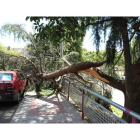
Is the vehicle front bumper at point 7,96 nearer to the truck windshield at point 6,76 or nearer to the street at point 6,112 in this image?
the street at point 6,112

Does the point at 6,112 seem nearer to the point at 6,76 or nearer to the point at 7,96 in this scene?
the point at 7,96

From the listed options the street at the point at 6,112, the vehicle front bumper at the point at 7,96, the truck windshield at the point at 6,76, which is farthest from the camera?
the truck windshield at the point at 6,76

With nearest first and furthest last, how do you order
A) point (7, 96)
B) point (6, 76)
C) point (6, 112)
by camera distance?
1. point (6, 112)
2. point (7, 96)
3. point (6, 76)

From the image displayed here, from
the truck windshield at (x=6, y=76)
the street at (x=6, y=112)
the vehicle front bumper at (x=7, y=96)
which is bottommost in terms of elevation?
the street at (x=6, y=112)

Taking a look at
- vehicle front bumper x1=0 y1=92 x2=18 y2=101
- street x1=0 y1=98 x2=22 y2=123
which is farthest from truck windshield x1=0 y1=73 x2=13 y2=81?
street x1=0 y1=98 x2=22 y2=123

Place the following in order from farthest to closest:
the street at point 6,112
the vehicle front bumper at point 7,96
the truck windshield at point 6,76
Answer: the truck windshield at point 6,76 < the vehicle front bumper at point 7,96 < the street at point 6,112

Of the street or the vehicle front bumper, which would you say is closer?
the street

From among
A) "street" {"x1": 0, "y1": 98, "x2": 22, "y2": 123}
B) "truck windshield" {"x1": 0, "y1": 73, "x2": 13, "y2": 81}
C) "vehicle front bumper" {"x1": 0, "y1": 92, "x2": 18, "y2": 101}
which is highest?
"truck windshield" {"x1": 0, "y1": 73, "x2": 13, "y2": 81}

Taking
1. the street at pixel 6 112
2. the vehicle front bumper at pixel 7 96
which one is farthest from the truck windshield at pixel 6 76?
the street at pixel 6 112

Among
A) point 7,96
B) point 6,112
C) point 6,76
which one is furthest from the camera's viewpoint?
point 6,76

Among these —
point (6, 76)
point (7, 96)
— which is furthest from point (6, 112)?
point (6, 76)

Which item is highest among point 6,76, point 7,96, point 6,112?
point 6,76

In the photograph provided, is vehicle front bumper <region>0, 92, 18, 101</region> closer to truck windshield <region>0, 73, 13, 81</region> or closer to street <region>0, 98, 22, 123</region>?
street <region>0, 98, 22, 123</region>

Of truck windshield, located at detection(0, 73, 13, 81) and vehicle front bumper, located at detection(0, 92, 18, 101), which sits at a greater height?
truck windshield, located at detection(0, 73, 13, 81)
